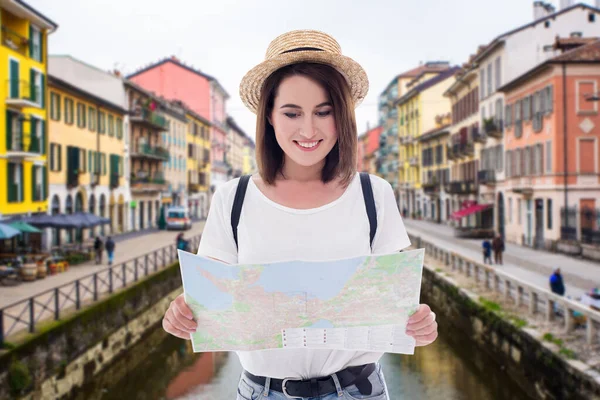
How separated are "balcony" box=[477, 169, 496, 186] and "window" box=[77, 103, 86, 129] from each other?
22.3 m

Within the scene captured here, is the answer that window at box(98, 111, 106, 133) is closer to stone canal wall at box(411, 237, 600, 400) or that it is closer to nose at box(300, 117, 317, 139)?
stone canal wall at box(411, 237, 600, 400)

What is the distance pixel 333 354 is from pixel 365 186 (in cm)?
61

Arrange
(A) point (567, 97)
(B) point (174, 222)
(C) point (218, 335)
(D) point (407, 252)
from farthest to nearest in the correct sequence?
(B) point (174, 222) → (A) point (567, 97) → (C) point (218, 335) → (D) point (407, 252)

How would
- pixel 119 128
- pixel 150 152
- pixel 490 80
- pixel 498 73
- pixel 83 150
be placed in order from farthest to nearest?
pixel 150 152, pixel 119 128, pixel 490 80, pixel 498 73, pixel 83 150

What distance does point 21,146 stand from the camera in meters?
24.3

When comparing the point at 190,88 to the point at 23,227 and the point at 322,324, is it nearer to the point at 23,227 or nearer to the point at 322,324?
the point at 23,227

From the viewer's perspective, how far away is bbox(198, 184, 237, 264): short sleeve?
2389 millimetres

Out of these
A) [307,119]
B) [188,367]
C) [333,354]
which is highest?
Answer: [307,119]

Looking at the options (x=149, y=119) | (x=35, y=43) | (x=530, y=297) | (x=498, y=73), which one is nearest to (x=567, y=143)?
(x=498, y=73)

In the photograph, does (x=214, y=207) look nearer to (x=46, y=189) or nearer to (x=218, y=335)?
(x=218, y=335)

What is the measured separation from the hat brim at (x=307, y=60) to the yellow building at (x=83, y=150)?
1113 inches

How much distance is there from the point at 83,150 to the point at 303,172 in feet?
110

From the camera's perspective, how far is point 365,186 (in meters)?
2.43

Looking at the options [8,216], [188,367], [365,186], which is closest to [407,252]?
[365,186]
